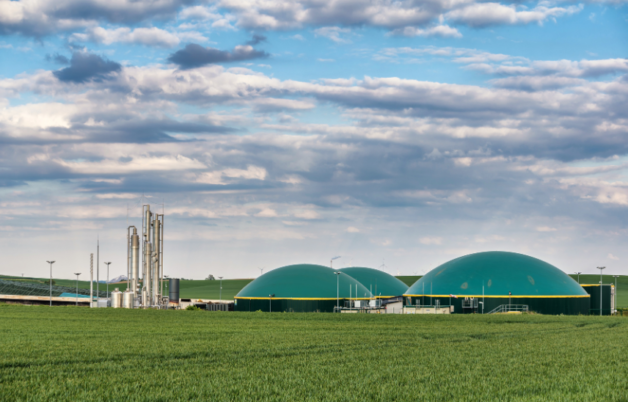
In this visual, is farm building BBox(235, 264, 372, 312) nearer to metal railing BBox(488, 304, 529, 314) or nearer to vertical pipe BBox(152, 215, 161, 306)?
vertical pipe BBox(152, 215, 161, 306)

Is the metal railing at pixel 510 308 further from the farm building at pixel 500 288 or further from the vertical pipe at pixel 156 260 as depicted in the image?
the vertical pipe at pixel 156 260

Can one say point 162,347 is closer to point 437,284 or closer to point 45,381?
point 45,381

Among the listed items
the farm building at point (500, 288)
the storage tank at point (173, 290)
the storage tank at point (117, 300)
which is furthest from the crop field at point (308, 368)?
the storage tank at point (173, 290)

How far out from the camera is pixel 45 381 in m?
16.5

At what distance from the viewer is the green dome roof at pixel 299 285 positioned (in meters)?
85.0

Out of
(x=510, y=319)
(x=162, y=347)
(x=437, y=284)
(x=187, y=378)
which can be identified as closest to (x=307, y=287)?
(x=437, y=284)

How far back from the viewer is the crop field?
14.7 m

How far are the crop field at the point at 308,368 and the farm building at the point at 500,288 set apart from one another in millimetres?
45679

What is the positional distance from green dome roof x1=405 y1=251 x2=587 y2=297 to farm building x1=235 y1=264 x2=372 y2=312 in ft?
34.0

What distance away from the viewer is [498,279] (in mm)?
79188

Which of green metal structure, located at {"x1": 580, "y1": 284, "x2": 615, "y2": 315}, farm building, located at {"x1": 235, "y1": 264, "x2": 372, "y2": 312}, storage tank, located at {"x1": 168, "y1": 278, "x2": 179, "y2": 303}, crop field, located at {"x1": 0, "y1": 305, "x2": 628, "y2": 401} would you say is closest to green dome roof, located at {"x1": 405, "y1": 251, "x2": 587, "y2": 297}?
green metal structure, located at {"x1": 580, "y1": 284, "x2": 615, "y2": 315}

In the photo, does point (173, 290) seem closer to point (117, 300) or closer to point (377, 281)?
point (117, 300)

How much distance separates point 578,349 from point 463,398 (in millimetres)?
14898

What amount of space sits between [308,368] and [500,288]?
207 ft
